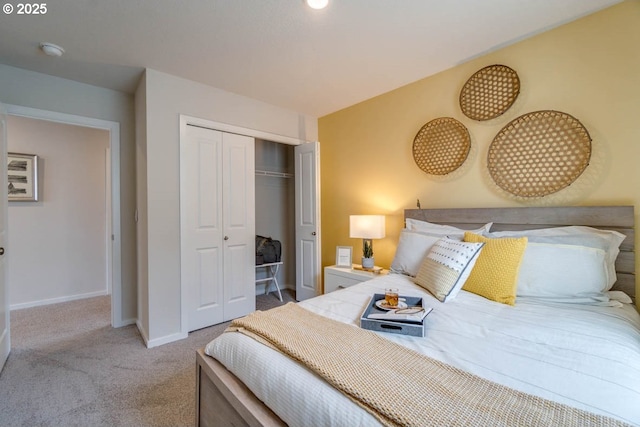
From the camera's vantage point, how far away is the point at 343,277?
290 centimetres

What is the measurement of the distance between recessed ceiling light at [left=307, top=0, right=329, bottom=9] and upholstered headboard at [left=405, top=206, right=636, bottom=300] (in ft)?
6.07

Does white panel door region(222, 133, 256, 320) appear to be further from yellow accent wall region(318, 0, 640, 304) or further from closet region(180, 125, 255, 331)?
yellow accent wall region(318, 0, 640, 304)

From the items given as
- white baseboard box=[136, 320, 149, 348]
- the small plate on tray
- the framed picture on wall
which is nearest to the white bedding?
the small plate on tray

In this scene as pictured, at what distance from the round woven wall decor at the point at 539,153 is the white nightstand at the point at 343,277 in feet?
4.47

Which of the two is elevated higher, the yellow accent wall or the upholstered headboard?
the yellow accent wall

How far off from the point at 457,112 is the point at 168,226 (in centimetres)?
283

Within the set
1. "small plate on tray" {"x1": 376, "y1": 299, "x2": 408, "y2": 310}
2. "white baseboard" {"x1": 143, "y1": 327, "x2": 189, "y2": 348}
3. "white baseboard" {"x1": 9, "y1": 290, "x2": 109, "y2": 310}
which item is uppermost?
"small plate on tray" {"x1": 376, "y1": 299, "x2": 408, "y2": 310}

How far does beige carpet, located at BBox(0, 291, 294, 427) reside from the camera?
1.65 meters

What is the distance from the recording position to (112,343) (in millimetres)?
2553

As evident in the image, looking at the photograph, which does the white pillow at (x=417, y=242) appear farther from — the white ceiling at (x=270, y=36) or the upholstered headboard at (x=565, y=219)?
the white ceiling at (x=270, y=36)

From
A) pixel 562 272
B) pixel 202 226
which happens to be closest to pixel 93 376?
pixel 202 226

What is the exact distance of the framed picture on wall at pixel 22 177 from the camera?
3359mm

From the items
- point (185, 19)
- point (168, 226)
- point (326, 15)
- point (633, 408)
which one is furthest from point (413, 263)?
point (185, 19)

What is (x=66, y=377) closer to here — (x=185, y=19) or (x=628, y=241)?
(x=185, y=19)
